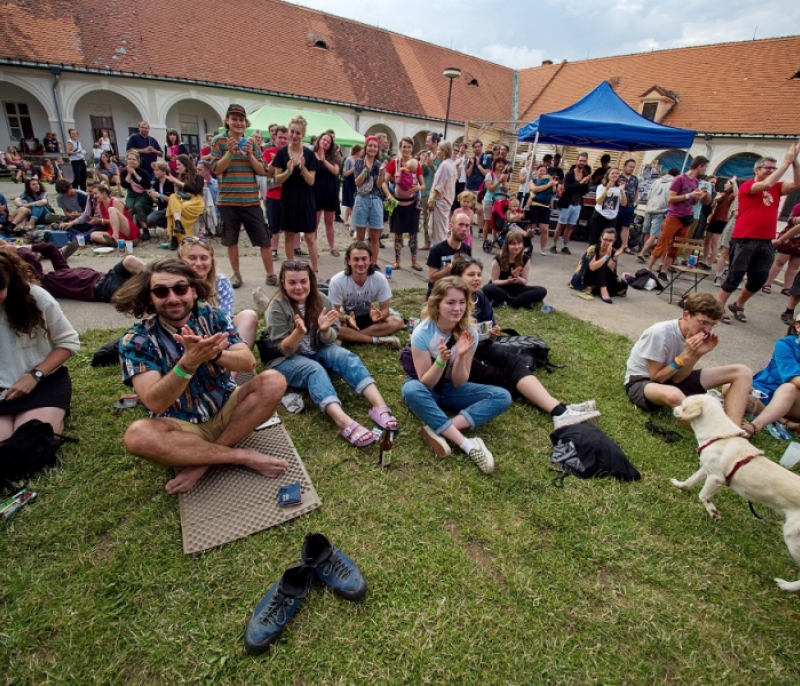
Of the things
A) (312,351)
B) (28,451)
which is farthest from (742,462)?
(28,451)

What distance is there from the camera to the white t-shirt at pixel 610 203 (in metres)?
8.30

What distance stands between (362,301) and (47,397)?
8.87 ft

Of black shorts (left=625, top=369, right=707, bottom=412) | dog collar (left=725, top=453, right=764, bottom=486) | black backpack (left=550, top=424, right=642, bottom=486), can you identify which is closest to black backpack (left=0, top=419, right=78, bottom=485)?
black backpack (left=550, top=424, right=642, bottom=486)

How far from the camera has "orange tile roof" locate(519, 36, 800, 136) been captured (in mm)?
18547

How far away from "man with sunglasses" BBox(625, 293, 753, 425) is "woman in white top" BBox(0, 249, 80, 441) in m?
4.58

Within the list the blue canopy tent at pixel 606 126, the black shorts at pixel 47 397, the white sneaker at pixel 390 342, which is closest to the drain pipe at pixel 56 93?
the blue canopy tent at pixel 606 126

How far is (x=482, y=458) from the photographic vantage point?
290 centimetres

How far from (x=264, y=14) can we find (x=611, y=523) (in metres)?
29.4

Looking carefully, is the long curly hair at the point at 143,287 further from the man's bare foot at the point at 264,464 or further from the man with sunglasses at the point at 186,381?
the man's bare foot at the point at 264,464

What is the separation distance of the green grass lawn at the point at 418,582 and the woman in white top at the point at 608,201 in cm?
682

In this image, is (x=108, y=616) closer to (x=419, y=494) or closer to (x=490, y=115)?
(x=419, y=494)

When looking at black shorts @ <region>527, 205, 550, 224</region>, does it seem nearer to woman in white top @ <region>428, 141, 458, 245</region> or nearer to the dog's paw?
woman in white top @ <region>428, 141, 458, 245</region>

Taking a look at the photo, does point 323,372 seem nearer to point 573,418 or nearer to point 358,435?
point 358,435

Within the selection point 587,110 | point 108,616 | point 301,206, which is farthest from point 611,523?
point 587,110
